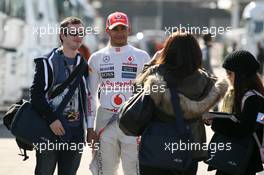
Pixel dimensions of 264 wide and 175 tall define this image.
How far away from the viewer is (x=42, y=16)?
16031mm

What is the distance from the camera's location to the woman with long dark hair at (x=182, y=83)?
4723 mm

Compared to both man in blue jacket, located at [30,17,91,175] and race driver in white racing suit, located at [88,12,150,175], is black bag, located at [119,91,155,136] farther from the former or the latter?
race driver in white racing suit, located at [88,12,150,175]

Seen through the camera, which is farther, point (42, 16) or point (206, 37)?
point (42, 16)

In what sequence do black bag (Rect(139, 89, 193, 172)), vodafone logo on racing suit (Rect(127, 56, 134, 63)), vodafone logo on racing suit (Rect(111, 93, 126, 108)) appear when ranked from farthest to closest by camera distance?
vodafone logo on racing suit (Rect(127, 56, 134, 63))
vodafone logo on racing suit (Rect(111, 93, 126, 108))
black bag (Rect(139, 89, 193, 172))

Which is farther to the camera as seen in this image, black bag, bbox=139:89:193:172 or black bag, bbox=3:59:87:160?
black bag, bbox=3:59:87:160

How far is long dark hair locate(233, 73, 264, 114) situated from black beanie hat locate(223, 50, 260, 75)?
40 mm

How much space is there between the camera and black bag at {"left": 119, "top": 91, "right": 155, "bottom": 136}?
15.5 feet

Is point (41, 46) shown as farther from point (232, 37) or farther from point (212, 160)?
point (232, 37)

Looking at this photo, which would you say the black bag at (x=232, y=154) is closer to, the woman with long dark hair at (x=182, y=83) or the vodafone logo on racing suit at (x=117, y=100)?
the woman with long dark hair at (x=182, y=83)

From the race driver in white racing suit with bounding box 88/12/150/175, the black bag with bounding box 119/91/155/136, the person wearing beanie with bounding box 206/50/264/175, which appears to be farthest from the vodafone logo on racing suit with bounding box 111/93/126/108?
the black bag with bounding box 119/91/155/136

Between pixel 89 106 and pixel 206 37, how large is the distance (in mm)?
8239

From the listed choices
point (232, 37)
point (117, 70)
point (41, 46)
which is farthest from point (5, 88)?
point (232, 37)

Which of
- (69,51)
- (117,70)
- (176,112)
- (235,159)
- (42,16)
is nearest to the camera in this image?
(176,112)

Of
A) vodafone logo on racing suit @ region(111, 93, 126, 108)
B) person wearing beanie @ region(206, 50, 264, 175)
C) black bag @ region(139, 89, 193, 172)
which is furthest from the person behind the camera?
vodafone logo on racing suit @ region(111, 93, 126, 108)
